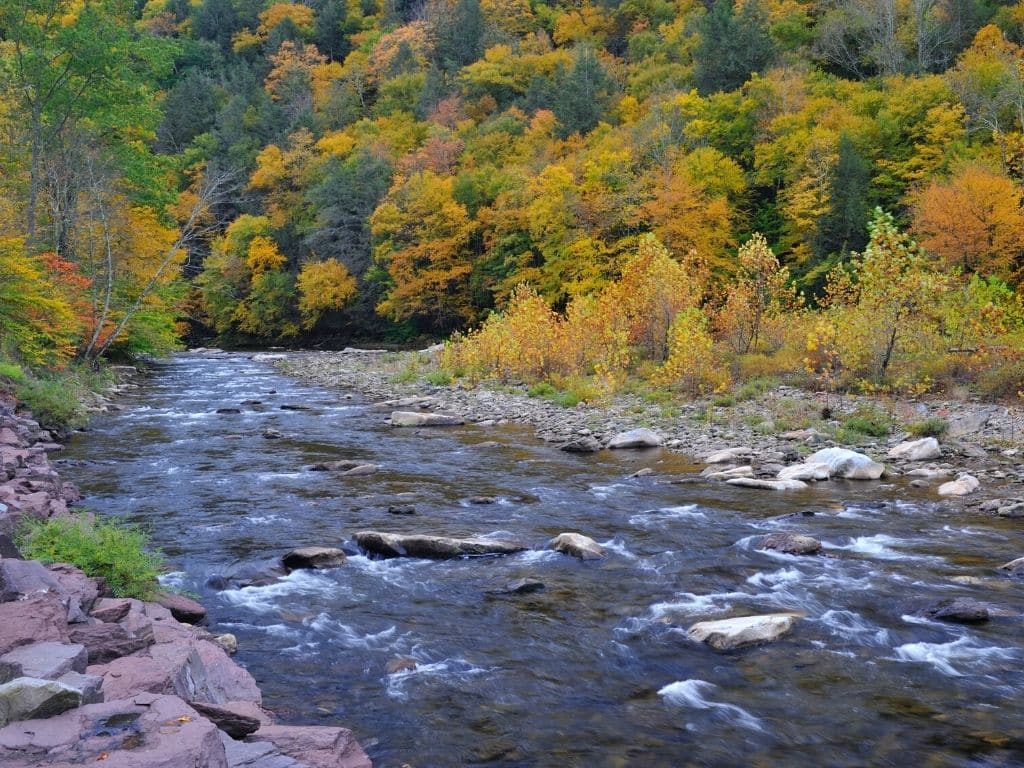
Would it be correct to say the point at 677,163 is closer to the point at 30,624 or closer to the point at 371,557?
the point at 371,557

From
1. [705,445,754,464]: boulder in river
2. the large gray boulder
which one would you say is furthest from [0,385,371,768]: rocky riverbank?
[705,445,754,464]: boulder in river

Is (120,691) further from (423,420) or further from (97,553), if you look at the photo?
(423,420)

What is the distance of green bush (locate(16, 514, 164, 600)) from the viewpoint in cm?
637

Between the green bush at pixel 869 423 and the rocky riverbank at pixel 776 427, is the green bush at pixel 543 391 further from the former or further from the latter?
the green bush at pixel 869 423

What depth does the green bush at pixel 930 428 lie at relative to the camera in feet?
44.0

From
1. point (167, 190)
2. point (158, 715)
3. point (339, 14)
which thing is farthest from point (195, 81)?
point (158, 715)

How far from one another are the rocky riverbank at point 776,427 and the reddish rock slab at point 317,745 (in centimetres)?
849

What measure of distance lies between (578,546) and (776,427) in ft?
25.0

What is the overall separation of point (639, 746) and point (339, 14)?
99.7 meters

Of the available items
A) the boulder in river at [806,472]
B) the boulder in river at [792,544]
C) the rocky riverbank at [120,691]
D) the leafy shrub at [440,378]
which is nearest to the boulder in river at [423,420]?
the leafy shrub at [440,378]

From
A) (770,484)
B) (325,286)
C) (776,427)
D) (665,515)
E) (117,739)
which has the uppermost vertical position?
(117,739)

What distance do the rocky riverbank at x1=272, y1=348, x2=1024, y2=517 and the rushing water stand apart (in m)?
0.89

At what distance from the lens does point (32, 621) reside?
15.2 ft

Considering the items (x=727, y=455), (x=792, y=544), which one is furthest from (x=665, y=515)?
(x=727, y=455)
